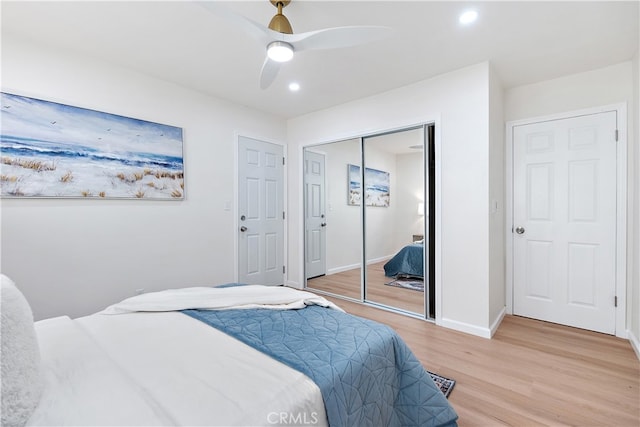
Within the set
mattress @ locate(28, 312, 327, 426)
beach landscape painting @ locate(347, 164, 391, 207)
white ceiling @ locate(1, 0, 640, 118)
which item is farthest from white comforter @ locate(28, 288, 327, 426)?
beach landscape painting @ locate(347, 164, 391, 207)

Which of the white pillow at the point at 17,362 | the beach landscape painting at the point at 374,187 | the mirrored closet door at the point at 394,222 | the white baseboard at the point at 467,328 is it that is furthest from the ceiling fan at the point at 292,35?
the white baseboard at the point at 467,328

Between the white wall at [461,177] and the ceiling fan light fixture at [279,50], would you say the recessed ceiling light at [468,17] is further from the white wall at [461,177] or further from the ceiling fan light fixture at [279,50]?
the ceiling fan light fixture at [279,50]

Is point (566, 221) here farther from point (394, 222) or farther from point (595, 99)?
point (394, 222)

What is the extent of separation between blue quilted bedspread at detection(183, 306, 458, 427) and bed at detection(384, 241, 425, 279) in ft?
6.79

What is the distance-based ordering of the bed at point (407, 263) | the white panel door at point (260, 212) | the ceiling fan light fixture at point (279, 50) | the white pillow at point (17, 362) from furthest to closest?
the white panel door at point (260, 212), the bed at point (407, 263), the ceiling fan light fixture at point (279, 50), the white pillow at point (17, 362)

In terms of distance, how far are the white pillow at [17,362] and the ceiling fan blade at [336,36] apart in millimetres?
1646

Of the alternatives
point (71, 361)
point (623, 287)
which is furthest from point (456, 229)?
point (71, 361)

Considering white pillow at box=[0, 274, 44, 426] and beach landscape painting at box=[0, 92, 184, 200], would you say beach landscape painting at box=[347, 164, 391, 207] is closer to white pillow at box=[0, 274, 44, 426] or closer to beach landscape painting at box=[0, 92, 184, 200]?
beach landscape painting at box=[0, 92, 184, 200]

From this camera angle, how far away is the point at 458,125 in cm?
273

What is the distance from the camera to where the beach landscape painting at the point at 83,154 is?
218 cm

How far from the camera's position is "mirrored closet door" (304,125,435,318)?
3205 millimetres

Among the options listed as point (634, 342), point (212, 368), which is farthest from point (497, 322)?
point (212, 368)

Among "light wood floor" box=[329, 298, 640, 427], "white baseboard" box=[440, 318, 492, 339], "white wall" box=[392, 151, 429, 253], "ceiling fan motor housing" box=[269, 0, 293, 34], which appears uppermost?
"ceiling fan motor housing" box=[269, 0, 293, 34]

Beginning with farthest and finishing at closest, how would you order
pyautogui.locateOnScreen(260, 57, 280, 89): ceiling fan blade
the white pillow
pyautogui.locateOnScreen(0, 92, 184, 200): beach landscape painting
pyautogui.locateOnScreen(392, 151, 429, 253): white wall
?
1. pyautogui.locateOnScreen(392, 151, 429, 253): white wall
2. pyautogui.locateOnScreen(0, 92, 184, 200): beach landscape painting
3. pyautogui.locateOnScreen(260, 57, 280, 89): ceiling fan blade
4. the white pillow
